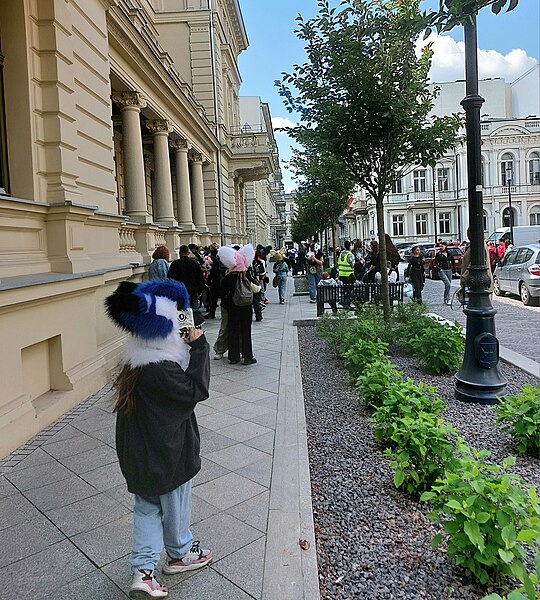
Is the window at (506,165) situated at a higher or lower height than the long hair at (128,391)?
higher

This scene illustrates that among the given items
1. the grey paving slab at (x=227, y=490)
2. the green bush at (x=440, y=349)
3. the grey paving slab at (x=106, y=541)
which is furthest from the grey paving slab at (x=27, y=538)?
the green bush at (x=440, y=349)

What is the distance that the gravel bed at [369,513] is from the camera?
9.42 feet

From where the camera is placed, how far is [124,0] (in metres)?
12.0

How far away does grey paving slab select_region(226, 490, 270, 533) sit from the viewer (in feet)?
11.6

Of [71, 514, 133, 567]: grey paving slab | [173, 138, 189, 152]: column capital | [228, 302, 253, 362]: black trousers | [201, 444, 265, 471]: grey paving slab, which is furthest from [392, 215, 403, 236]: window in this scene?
[71, 514, 133, 567]: grey paving slab

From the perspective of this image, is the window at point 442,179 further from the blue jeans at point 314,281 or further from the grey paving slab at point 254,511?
the grey paving slab at point 254,511

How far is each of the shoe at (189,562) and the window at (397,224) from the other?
64.7 meters

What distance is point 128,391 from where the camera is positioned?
2.63 meters

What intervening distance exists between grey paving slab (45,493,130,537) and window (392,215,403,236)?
64.1m

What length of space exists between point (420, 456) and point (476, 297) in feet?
9.55

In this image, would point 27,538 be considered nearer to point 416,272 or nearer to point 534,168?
point 416,272

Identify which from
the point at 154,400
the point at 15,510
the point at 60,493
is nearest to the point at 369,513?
the point at 154,400

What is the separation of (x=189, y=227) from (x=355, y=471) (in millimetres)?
14900

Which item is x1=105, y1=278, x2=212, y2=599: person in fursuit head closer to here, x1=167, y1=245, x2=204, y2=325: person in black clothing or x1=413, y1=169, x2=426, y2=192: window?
x1=167, y1=245, x2=204, y2=325: person in black clothing
